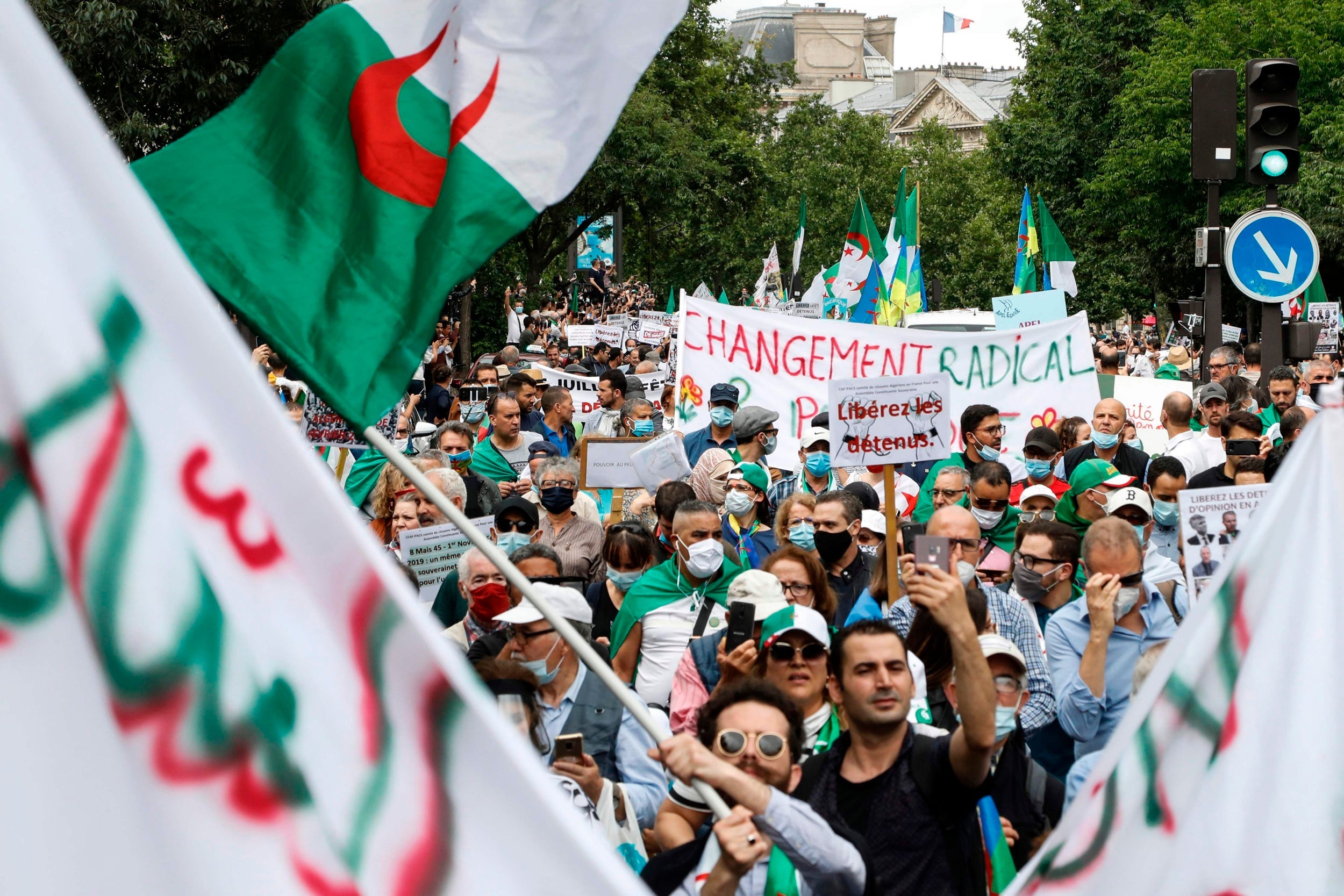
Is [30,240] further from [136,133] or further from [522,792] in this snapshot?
[136,133]

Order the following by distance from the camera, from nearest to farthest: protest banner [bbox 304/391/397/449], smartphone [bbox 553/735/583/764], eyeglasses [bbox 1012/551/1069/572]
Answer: smartphone [bbox 553/735/583/764]
eyeglasses [bbox 1012/551/1069/572]
protest banner [bbox 304/391/397/449]

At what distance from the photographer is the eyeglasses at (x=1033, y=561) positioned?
6.19m

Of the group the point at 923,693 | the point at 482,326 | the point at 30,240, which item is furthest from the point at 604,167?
the point at 30,240

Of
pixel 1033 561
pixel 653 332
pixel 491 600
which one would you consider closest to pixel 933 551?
pixel 491 600

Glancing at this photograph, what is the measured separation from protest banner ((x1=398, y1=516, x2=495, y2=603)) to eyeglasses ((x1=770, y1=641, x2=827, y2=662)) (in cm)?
260

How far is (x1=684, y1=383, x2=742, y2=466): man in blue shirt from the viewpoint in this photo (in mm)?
10047

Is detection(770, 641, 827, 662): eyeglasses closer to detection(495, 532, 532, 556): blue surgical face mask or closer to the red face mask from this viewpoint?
the red face mask

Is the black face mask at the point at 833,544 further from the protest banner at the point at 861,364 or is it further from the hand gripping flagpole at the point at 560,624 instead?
the protest banner at the point at 861,364

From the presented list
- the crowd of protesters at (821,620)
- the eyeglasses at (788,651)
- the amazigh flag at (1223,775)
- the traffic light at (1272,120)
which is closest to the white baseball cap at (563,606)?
the crowd of protesters at (821,620)

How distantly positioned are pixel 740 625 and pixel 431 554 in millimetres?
2482

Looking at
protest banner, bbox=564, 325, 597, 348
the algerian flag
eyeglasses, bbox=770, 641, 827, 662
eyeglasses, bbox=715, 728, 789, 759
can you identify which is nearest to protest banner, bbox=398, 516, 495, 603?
eyeglasses, bbox=770, 641, 827, 662

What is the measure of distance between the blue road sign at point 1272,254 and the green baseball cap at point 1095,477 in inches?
98.3

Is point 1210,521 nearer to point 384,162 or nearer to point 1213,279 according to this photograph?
point 384,162

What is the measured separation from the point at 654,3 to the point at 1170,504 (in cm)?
438
